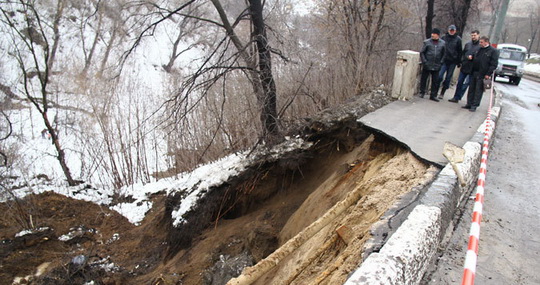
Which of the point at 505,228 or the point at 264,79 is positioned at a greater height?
the point at 264,79

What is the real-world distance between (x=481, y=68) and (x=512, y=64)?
56.8 feet

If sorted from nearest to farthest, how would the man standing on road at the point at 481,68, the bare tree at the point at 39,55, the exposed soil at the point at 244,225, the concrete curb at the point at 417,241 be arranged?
the concrete curb at the point at 417,241 → the exposed soil at the point at 244,225 → the man standing on road at the point at 481,68 → the bare tree at the point at 39,55

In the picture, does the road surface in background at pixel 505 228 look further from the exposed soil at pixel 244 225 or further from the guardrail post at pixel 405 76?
the guardrail post at pixel 405 76

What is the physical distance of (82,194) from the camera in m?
9.72

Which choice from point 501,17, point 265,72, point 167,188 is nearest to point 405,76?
point 265,72

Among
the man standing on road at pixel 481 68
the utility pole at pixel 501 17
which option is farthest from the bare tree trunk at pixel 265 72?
the utility pole at pixel 501 17

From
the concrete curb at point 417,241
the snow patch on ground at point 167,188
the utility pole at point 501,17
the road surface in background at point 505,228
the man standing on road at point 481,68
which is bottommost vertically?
the snow patch on ground at point 167,188

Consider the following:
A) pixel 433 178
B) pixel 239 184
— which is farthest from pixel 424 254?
pixel 239 184

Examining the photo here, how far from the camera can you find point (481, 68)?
23.2 feet

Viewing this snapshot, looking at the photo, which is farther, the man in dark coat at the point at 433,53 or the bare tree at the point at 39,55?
the bare tree at the point at 39,55

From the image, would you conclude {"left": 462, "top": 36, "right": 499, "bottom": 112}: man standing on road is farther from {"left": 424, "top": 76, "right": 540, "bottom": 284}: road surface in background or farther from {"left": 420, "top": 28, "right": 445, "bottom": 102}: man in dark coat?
{"left": 424, "top": 76, "right": 540, "bottom": 284}: road surface in background

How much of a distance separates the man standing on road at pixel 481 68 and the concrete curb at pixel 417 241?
439 centimetres

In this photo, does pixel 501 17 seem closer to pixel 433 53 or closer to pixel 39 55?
pixel 433 53

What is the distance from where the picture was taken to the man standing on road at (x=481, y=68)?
6.94 metres
